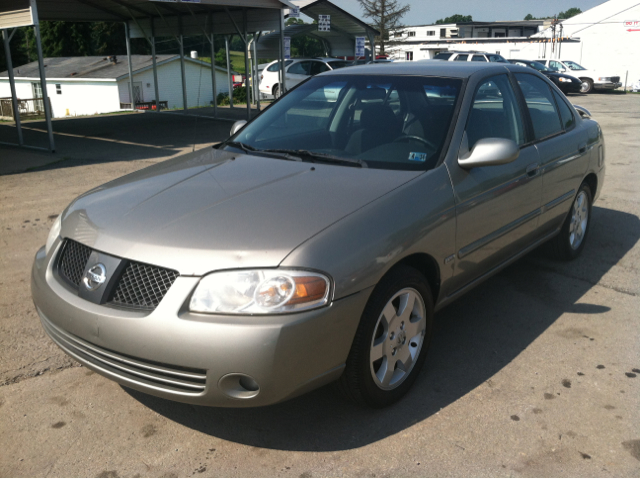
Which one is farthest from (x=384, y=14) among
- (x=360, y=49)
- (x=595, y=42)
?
(x=360, y=49)

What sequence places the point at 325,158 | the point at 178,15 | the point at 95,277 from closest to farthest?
the point at 95,277, the point at 325,158, the point at 178,15

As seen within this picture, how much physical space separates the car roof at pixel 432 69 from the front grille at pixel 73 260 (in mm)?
2278

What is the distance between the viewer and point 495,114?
4.12 meters

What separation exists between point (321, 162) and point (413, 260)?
824 mm

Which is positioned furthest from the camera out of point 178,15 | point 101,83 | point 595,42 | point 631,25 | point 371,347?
point 101,83

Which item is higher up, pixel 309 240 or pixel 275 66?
pixel 275 66

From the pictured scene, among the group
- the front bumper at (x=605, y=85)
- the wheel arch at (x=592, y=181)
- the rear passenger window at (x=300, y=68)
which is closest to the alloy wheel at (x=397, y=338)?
the wheel arch at (x=592, y=181)

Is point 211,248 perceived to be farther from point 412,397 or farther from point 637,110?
point 637,110

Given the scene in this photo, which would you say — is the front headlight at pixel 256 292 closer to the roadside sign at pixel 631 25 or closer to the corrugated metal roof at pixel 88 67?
the roadside sign at pixel 631 25

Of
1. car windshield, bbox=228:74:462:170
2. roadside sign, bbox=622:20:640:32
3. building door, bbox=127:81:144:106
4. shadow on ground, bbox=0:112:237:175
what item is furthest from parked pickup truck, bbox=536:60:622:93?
building door, bbox=127:81:144:106

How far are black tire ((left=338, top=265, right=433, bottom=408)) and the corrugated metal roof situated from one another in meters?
50.2

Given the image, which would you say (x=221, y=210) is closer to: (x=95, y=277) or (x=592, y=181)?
(x=95, y=277)

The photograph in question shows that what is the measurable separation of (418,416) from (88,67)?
58800mm

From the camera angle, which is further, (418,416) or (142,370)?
(418,416)
